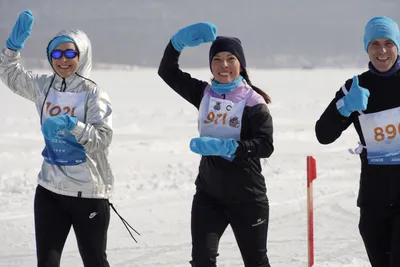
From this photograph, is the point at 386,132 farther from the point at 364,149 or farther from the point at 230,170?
the point at 230,170

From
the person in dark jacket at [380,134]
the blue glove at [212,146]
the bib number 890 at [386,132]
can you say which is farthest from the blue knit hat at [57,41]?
the bib number 890 at [386,132]

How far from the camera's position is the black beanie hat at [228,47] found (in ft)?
12.6

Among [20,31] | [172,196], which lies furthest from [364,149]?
[172,196]

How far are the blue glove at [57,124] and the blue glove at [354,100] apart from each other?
4.36 ft

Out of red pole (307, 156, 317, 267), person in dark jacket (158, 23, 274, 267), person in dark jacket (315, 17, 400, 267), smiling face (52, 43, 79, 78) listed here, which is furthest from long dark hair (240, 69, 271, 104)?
red pole (307, 156, 317, 267)

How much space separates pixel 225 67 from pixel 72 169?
97 centimetres

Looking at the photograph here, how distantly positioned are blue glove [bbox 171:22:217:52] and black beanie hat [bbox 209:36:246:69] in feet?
0.14

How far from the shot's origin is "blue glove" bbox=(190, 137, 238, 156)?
3562 millimetres

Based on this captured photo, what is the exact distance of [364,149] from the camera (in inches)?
144

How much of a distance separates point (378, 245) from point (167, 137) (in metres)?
11.3

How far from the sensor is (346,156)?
11.5 metres

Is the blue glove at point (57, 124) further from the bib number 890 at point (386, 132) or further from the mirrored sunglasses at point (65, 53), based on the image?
the bib number 890 at point (386, 132)

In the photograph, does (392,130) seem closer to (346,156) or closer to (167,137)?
(346,156)

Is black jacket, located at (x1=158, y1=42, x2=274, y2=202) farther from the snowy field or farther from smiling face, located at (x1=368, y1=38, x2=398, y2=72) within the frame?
the snowy field
